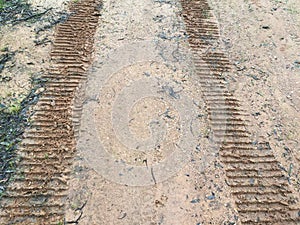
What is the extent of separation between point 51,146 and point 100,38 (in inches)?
68.1

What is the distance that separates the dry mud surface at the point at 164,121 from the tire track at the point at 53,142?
0.4 inches

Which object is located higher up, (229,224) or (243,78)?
(243,78)

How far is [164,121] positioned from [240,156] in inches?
33.2

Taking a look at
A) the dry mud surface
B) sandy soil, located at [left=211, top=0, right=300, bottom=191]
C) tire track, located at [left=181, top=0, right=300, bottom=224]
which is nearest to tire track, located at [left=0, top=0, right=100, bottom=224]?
the dry mud surface

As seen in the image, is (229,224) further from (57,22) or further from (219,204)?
(57,22)

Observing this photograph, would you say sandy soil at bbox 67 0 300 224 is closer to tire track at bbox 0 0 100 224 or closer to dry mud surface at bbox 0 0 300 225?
dry mud surface at bbox 0 0 300 225

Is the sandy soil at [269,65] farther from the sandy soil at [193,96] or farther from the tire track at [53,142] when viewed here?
the tire track at [53,142]

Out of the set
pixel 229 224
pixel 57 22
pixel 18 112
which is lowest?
pixel 229 224

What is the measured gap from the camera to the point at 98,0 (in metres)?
4.71

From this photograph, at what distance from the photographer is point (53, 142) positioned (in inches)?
119

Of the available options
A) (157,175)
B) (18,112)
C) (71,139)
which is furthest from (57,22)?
(157,175)

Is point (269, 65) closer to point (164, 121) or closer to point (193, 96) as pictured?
point (193, 96)

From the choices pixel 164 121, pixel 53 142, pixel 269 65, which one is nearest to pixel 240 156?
pixel 164 121

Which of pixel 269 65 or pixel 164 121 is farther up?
pixel 269 65
